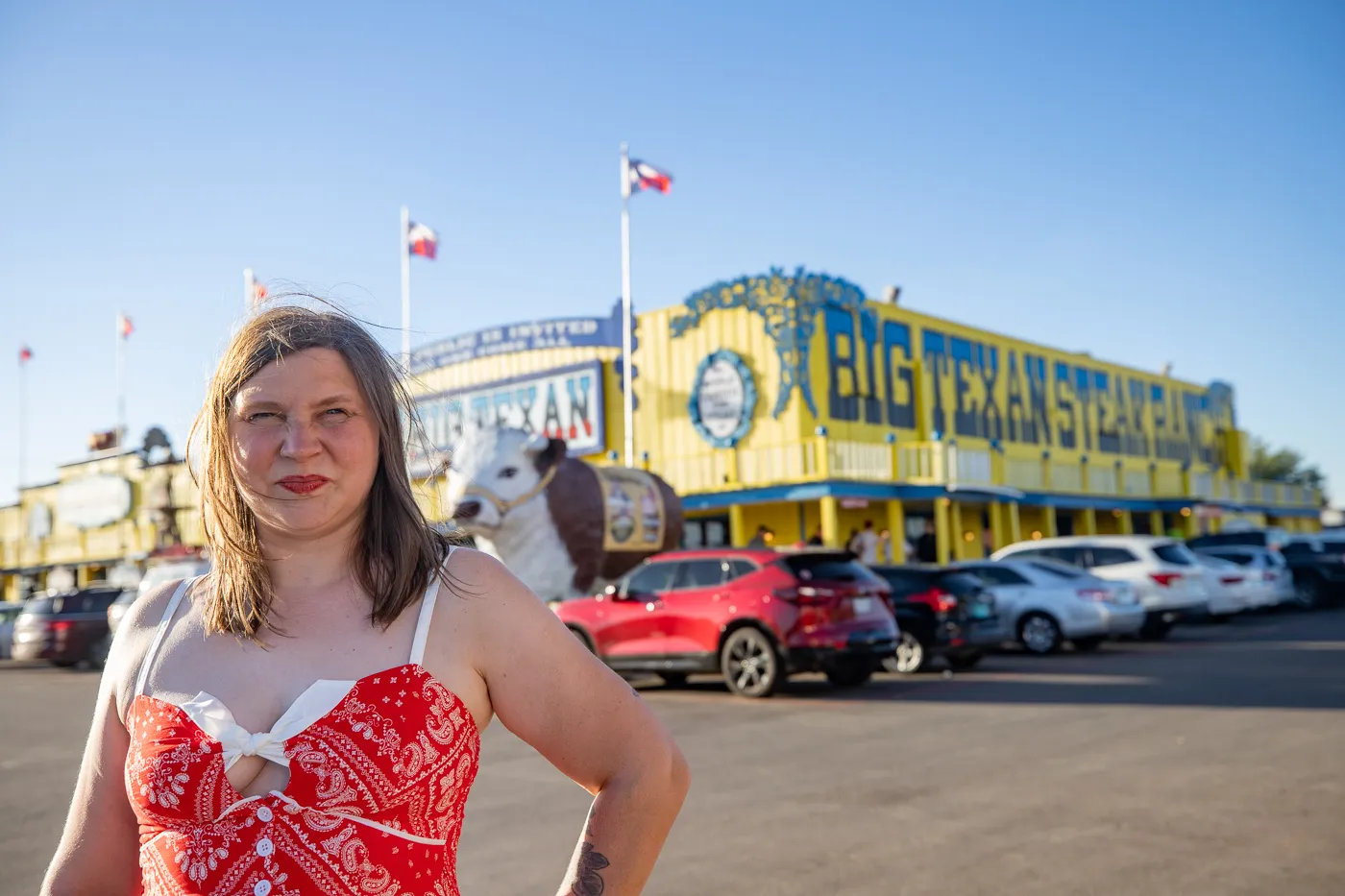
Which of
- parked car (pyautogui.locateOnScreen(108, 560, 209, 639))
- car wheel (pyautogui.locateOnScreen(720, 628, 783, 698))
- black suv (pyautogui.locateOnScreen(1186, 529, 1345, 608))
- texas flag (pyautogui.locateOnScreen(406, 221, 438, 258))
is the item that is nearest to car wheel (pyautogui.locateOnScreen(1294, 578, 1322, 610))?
black suv (pyautogui.locateOnScreen(1186, 529, 1345, 608))

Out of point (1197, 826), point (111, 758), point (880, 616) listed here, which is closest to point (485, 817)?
point (1197, 826)

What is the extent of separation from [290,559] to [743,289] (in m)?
26.2

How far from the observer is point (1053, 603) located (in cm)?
1711

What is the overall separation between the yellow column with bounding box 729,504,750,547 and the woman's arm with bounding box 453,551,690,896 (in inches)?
1015

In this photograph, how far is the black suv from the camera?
2706cm

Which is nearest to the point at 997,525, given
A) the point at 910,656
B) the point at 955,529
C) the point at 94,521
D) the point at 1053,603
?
the point at 955,529

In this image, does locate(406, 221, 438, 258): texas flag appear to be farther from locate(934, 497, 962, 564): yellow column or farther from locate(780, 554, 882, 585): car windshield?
locate(780, 554, 882, 585): car windshield

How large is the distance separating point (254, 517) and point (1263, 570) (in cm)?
2537

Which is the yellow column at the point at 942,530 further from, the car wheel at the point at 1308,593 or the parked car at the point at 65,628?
the parked car at the point at 65,628

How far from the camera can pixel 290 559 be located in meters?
2.06

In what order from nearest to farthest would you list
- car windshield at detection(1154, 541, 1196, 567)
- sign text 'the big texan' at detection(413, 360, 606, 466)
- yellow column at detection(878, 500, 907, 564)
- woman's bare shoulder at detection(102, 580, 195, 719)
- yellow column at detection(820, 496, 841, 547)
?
woman's bare shoulder at detection(102, 580, 195, 719) → car windshield at detection(1154, 541, 1196, 567) → yellow column at detection(820, 496, 841, 547) → yellow column at detection(878, 500, 907, 564) → sign text 'the big texan' at detection(413, 360, 606, 466)

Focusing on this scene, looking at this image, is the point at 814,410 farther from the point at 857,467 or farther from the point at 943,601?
the point at 943,601

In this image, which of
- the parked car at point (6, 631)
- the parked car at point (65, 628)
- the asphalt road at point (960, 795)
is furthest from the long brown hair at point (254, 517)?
the parked car at point (6, 631)

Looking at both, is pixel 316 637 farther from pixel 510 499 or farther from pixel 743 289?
pixel 743 289
